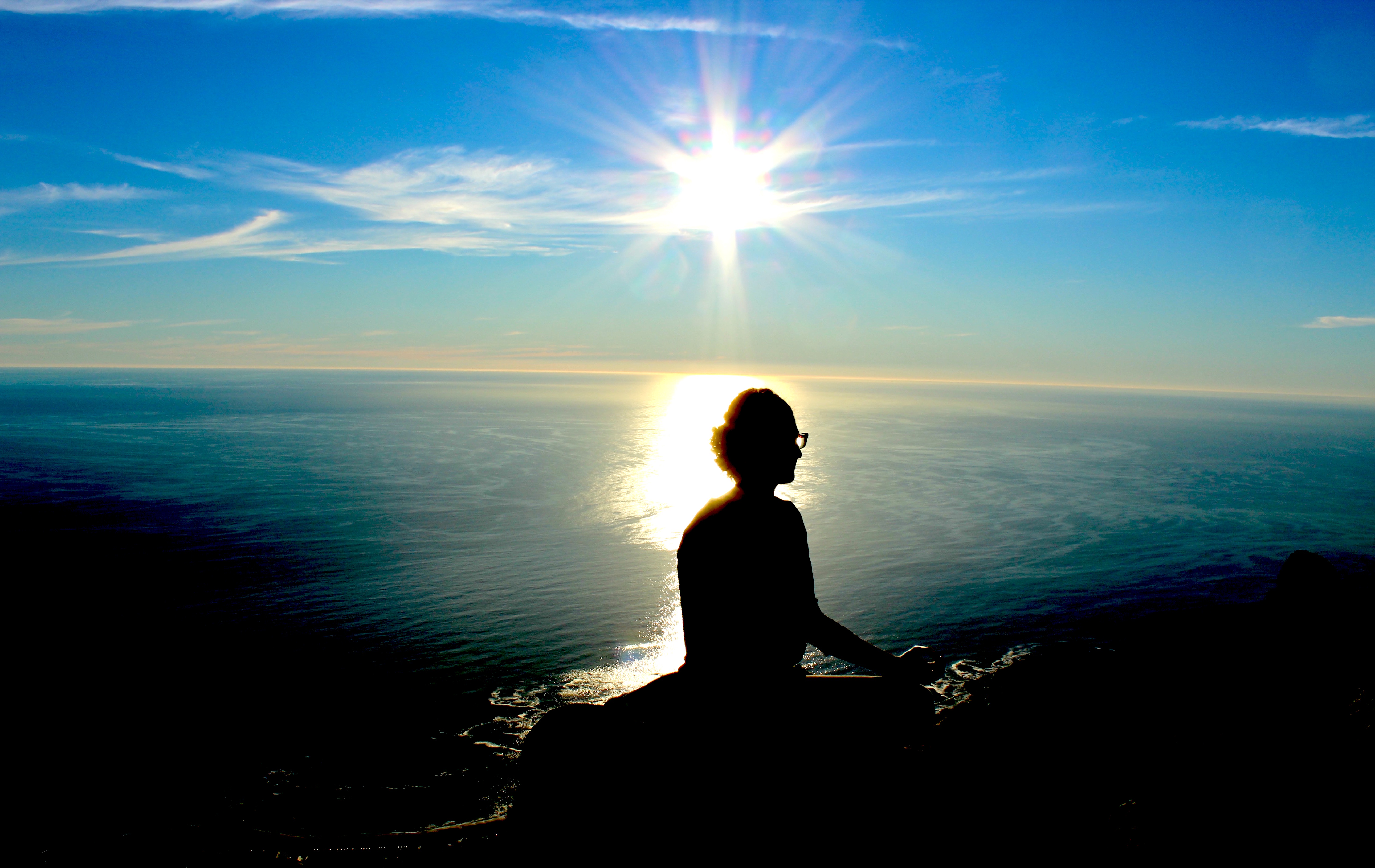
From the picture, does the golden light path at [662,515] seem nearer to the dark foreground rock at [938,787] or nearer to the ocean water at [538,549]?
the ocean water at [538,549]

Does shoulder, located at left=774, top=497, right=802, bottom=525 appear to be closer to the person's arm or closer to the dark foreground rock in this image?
the person's arm

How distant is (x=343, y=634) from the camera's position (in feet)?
65.7

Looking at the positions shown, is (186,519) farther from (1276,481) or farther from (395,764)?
(1276,481)

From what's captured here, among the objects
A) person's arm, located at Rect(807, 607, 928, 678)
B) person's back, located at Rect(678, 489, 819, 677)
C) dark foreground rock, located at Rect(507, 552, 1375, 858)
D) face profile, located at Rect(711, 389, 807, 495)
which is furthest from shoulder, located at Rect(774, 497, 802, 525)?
dark foreground rock, located at Rect(507, 552, 1375, 858)

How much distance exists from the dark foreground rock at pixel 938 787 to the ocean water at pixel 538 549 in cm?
773

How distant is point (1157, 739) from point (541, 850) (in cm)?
782

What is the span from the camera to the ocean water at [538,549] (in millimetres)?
17141

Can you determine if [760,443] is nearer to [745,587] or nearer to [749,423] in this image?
[749,423]

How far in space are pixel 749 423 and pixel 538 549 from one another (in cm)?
2960

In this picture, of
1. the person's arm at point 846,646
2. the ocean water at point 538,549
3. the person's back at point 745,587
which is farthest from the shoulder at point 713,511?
the ocean water at point 538,549

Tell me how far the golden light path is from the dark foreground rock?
1.78 m

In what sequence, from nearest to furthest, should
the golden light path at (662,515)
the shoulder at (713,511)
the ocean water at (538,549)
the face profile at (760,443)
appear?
the shoulder at (713,511) < the face profile at (760,443) < the ocean water at (538,549) < the golden light path at (662,515)

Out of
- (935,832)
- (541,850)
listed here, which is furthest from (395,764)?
(935,832)

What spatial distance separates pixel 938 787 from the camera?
17.4 feet
